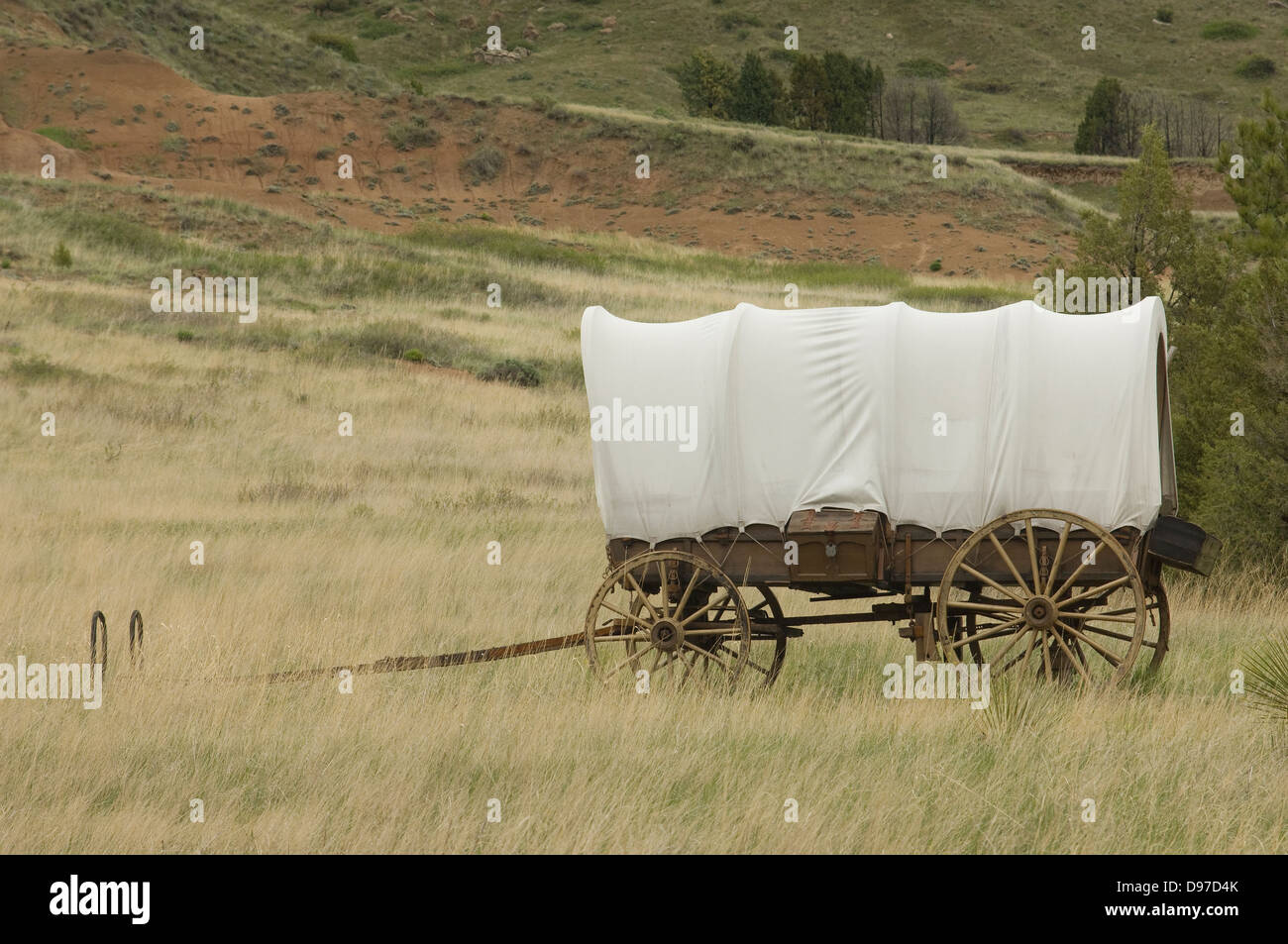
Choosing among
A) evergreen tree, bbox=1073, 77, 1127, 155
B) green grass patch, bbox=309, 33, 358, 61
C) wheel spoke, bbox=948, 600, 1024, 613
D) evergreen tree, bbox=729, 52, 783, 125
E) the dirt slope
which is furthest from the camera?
green grass patch, bbox=309, 33, 358, 61

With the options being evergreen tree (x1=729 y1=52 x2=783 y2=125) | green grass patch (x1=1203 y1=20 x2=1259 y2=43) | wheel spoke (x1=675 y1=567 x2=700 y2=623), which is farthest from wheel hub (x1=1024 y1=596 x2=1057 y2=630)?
green grass patch (x1=1203 y1=20 x2=1259 y2=43)

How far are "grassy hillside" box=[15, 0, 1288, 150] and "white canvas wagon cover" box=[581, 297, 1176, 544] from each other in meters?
75.1

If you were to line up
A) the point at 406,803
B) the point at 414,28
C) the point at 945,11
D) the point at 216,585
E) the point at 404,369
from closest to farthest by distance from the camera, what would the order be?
1. the point at 406,803
2. the point at 216,585
3. the point at 404,369
4. the point at 414,28
5. the point at 945,11

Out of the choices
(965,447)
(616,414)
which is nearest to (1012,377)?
(965,447)

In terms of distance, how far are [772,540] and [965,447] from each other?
1.30 meters

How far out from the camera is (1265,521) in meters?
11.4

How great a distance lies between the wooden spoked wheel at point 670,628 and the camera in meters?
7.84

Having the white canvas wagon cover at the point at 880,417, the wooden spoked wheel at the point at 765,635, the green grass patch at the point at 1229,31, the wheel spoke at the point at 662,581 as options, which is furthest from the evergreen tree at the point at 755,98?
the wheel spoke at the point at 662,581

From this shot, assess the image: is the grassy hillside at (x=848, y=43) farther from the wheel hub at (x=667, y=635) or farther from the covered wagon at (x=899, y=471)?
the wheel hub at (x=667, y=635)

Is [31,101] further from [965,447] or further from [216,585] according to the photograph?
[965,447]

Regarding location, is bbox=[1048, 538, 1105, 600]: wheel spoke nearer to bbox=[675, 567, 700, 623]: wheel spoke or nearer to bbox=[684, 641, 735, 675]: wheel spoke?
bbox=[684, 641, 735, 675]: wheel spoke

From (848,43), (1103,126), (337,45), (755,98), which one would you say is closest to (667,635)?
(755,98)

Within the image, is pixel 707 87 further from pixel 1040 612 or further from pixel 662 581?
pixel 1040 612

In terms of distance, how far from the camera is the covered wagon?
24.3 feet
